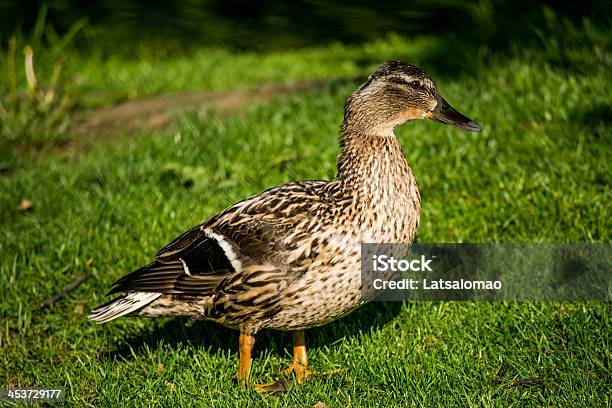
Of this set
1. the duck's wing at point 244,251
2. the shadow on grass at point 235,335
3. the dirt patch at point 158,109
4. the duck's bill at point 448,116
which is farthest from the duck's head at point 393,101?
the dirt patch at point 158,109


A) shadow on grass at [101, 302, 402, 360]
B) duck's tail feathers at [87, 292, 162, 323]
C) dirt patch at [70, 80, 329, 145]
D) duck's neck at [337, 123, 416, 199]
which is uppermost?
duck's neck at [337, 123, 416, 199]

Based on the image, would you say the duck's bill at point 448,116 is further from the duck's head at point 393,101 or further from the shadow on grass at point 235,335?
the shadow on grass at point 235,335

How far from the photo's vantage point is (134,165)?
6645mm

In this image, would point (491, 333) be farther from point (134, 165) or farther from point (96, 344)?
point (134, 165)

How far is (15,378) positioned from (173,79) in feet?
18.4

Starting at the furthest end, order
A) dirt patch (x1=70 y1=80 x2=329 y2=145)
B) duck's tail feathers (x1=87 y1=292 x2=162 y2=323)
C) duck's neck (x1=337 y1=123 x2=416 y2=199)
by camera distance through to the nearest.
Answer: dirt patch (x1=70 y1=80 x2=329 y2=145)
duck's tail feathers (x1=87 y1=292 x2=162 y2=323)
duck's neck (x1=337 y1=123 x2=416 y2=199)

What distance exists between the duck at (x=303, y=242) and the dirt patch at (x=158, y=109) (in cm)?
375

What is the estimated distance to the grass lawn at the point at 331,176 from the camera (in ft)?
13.5

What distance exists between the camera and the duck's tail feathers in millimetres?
4188

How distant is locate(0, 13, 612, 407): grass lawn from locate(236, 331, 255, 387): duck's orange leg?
100 millimetres

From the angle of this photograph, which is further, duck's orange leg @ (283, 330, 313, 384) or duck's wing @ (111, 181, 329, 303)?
duck's orange leg @ (283, 330, 313, 384)

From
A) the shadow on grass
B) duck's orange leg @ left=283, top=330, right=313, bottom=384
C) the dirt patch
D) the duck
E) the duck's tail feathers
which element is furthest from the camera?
the dirt patch

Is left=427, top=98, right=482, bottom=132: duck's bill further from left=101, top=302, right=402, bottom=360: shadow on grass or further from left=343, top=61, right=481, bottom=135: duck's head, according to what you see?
left=101, top=302, right=402, bottom=360: shadow on grass

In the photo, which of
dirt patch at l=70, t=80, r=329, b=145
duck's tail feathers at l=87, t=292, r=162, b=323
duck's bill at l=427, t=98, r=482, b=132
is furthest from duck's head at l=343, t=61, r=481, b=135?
dirt patch at l=70, t=80, r=329, b=145
